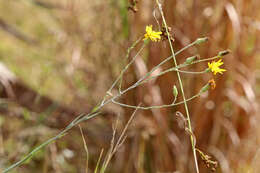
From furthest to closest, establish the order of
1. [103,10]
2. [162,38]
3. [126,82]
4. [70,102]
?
1. [70,102]
2. [103,10]
3. [126,82]
4. [162,38]

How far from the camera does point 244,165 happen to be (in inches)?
68.3

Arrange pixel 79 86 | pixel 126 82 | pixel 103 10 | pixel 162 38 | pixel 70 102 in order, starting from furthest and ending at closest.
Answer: pixel 79 86, pixel 70 102, pixel 103 10, pixel 126 82, pixel 162 38

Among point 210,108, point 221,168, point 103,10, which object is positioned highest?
point 103,10

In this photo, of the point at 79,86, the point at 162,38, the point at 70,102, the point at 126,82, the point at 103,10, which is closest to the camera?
the point at 162,38

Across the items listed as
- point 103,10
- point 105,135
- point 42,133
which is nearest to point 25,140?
point 42,133

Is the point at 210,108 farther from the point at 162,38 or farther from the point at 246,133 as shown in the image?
the point at 162,38

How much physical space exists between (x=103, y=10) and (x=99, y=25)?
0.08 metres

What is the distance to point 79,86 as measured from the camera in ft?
7.32

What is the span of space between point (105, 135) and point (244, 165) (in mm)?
718

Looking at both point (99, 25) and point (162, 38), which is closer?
point (162, 38)

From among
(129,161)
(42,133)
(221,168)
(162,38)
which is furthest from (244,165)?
(162,38)

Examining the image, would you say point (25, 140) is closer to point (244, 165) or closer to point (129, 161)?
point (129, 161)

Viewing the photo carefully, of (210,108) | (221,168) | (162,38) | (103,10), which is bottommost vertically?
(221,168)

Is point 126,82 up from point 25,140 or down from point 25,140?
up
